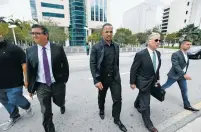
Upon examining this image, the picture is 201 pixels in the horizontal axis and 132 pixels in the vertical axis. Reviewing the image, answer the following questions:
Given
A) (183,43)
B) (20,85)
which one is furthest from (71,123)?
(183,43)

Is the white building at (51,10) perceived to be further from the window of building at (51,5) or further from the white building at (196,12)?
the white building at (196,12)

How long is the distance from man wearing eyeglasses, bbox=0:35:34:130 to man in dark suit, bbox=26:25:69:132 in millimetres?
437

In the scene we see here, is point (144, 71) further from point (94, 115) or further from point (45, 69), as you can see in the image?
point (45, 69)

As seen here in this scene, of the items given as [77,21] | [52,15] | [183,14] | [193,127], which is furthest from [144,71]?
[183,14]

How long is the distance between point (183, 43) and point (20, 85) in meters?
3.53

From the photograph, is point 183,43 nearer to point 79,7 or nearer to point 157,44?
point 157,44

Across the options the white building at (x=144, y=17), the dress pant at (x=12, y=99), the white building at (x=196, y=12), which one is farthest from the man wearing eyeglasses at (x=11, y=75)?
the white building at (x=144, y=17)

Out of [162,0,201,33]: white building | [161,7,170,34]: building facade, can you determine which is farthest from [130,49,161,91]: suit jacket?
[161,7,170,34]: building facade

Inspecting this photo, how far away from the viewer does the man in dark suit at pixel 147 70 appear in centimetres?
215

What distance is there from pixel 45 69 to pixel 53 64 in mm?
148

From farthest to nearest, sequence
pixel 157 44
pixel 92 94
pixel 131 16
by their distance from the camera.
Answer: pixel 131 16 → pixel 92 94 → pixel 157 44

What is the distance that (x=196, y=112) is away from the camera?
→ 274cm

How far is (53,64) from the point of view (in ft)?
6.49

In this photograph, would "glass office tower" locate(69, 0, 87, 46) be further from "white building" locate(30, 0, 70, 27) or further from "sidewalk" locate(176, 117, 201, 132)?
"sidewalk" locate(176, 117, 201, 132)
